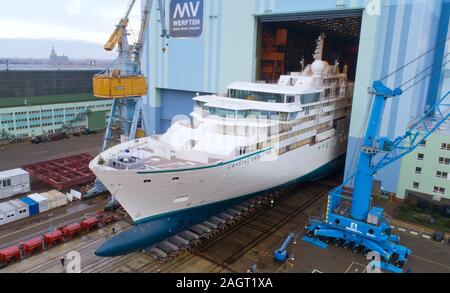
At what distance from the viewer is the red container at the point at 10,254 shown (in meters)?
13.2

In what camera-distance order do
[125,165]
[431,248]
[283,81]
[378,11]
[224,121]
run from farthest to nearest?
[283,81]
[378,11]
[224,121]
[431,248]
[125,165]

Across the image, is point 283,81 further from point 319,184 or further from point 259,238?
point 259,238

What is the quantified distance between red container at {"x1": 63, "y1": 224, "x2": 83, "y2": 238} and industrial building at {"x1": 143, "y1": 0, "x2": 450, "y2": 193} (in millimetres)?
15610

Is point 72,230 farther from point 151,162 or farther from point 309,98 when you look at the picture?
point 309,98

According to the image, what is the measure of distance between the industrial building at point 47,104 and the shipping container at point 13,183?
47.3 feet

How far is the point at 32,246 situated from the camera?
1398 cm

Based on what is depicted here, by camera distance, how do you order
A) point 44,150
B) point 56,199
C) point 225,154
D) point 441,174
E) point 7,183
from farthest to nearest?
point 44,150, point 7,183, point 441,174, point 56,199, point 225,154

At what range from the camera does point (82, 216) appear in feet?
57.5

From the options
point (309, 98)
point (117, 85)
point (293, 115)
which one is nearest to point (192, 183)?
point (293, 115)

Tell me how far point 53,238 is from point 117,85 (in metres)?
8.61

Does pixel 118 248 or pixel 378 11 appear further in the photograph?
pixel 378 11

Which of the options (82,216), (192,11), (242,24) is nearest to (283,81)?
(242,24)

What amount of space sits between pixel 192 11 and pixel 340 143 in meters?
15.6

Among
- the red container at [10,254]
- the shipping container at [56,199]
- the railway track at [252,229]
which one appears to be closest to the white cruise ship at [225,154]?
the railway track at [252,229]
